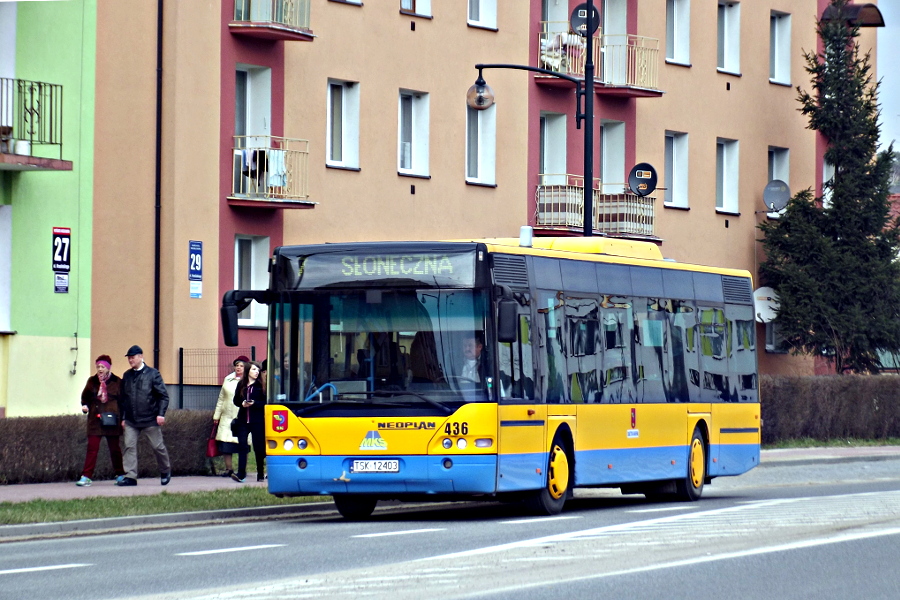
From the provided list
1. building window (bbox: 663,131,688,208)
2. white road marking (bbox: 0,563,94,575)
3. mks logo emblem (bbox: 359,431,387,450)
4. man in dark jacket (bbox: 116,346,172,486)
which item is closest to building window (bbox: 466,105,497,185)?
building window (bbox: 663,131,688,208)

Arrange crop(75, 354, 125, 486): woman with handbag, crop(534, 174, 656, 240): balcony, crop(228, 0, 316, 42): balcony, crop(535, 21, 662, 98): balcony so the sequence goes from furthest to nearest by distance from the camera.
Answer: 1. crop(534, 174, 656, 240): balcony
2. crop(535, 21, 662, 98): balcony
3. crop(228, 0, 316, 42): balcony
4. crop(75, 354, 125, 486): woman with handbag

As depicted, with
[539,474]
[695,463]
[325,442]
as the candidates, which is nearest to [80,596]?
[325,442]

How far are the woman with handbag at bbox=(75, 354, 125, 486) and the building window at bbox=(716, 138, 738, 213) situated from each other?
24136 mm

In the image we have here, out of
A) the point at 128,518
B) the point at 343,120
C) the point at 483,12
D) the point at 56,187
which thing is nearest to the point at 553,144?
the point at 483,12

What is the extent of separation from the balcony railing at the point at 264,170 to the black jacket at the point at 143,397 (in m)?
9.67

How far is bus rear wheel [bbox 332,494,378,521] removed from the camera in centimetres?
1919

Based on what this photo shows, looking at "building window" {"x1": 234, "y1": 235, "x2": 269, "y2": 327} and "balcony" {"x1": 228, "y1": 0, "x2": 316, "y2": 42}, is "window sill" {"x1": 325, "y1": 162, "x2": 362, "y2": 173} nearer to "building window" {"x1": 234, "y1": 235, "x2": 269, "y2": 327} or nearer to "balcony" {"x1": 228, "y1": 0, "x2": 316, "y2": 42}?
"building window" {"x1": 234, "y1": 235, "x2": 269, "y2": 327}

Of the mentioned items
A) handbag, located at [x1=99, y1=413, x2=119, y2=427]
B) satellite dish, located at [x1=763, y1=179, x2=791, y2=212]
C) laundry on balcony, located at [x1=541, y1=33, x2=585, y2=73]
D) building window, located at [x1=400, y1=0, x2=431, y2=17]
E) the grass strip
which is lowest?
the grass strip

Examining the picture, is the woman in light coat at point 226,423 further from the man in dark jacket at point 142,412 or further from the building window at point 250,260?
the building window at point 250,260

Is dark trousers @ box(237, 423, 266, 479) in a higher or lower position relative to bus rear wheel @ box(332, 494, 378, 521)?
higher

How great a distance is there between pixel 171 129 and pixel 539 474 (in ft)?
48.2

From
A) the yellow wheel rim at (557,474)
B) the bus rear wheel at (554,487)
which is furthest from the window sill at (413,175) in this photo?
the yellow wheel rim at (557,474)

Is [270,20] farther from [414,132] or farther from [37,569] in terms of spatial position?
[37,569]

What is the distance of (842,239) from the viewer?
44688 millimetres
